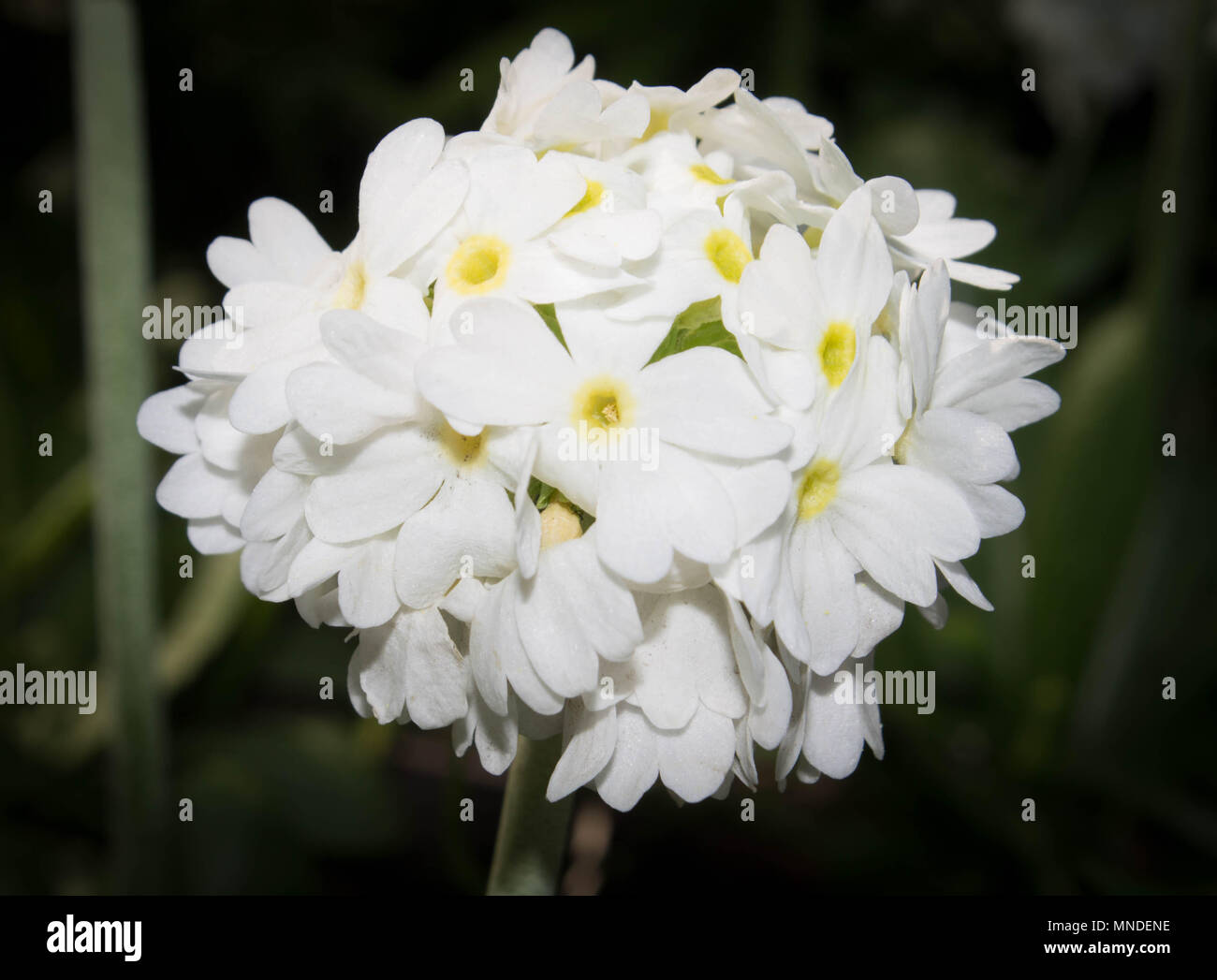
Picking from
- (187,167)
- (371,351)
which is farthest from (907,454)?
(187,167)

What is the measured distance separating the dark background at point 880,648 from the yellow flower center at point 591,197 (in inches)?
26.0

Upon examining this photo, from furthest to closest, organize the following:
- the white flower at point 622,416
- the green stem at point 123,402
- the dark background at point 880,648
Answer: the dark background at point 880,648
the green stem at point 123,402
the white flower at point 622,416

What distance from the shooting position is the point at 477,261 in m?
0.61

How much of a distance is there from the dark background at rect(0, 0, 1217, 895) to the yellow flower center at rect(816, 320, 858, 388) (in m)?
0.66

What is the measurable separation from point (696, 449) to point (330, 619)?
9.7 inches

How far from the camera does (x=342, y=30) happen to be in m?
2.00

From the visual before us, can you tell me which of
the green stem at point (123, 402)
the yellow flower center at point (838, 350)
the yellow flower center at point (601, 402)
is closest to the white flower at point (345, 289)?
the yellow flower center at point (601, 402)

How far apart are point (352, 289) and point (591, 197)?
142mm

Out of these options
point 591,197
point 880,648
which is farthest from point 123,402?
point 880,648

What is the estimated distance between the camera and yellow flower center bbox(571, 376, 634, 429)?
0.57 m

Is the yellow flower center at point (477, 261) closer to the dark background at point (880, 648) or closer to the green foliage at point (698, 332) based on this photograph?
the green foliage at point (698, 332)

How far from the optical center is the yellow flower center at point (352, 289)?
620 mm

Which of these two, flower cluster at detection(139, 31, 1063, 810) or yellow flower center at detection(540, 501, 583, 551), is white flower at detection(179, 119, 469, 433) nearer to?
flower cluster at detection(139, 31, 1063, 810)
